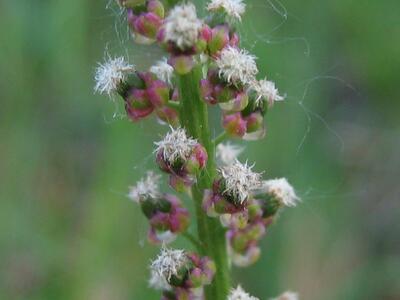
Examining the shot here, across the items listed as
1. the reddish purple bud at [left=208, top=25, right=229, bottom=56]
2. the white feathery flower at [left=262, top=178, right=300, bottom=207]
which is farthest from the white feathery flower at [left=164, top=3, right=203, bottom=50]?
the white feathery flower at [left=262, top=178, right=300, bottom=207]

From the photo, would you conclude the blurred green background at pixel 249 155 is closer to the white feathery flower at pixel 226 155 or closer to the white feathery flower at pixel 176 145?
the white feathery flower at pixel 226 155

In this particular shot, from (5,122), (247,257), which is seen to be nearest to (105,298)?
(5,122)

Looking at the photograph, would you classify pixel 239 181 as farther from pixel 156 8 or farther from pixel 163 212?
pixel 156 8

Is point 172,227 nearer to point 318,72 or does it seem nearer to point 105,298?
point 105,298

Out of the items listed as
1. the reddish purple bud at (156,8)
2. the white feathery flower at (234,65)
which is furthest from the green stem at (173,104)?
the reddish purple bud at (156,8)

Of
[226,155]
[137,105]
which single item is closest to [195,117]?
[137,105]

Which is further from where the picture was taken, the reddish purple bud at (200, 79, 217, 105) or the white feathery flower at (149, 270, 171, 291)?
the white feathery flower at (149, 270, 171, 291)

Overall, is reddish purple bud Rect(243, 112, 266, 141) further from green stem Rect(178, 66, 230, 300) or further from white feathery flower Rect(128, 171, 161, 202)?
white feathery flower Rect(128, 171, 161, 202)
